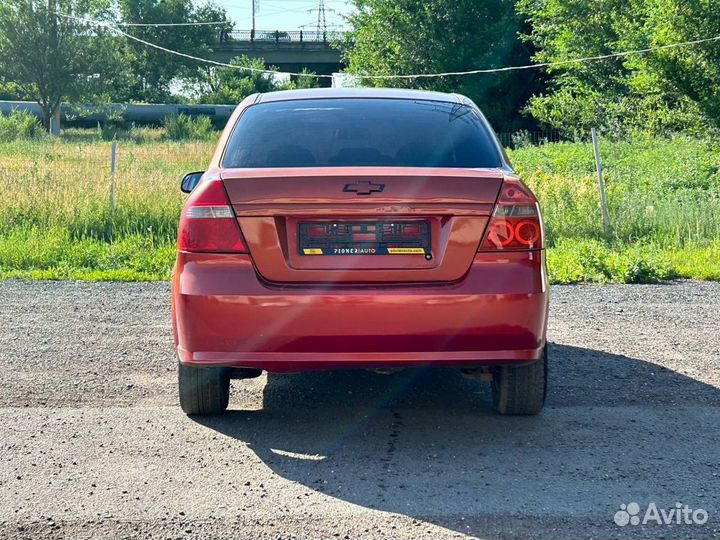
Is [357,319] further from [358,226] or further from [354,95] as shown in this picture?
[354,95]

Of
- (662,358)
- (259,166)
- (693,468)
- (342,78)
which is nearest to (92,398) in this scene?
(259,166)

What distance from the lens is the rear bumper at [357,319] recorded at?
443 centimetres

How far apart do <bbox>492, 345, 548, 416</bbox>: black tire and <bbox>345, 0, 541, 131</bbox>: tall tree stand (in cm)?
4762

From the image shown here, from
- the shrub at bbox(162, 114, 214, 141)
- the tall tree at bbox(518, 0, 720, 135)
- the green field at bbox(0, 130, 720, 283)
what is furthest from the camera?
the shrub at bbox(162, 114, 214, 141)

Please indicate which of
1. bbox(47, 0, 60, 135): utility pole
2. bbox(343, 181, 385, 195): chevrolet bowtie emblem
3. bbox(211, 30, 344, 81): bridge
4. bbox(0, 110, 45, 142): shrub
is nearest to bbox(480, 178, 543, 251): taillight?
bbox(343, 181, 385, 195): chevrolet bowtie emblem

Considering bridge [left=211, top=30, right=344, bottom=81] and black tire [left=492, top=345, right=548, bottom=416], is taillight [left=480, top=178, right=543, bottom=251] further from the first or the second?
bridge [left=211, top=30, right=344, bottom=81]

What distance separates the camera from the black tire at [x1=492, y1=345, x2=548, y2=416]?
4949 mm

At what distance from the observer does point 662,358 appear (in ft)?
21.8

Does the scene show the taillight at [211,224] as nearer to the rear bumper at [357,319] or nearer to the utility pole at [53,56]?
the rear bumper at [357,319]

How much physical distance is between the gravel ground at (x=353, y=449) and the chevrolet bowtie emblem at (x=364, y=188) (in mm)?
1159

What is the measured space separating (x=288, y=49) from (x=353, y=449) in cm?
8419

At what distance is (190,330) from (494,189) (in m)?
1.49

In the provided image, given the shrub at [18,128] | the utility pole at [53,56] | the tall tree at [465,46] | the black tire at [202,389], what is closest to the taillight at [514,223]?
the black tire at [202,389]

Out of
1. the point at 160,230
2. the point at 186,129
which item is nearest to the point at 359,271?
the point at 160,230
